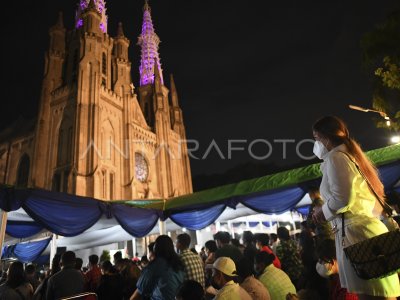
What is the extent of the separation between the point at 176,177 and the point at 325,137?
113 ft

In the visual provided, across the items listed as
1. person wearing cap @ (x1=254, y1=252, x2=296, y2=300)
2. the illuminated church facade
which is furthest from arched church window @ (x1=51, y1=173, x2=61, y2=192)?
person wearing cap @ (x1=254, y1=252, x2=296, y2=300)

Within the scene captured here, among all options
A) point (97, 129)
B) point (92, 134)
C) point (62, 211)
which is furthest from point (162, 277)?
point (97, 129)

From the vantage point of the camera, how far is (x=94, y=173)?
2462 cm

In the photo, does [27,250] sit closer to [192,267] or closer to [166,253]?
[192,267]

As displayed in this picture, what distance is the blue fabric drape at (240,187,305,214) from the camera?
8.99 m

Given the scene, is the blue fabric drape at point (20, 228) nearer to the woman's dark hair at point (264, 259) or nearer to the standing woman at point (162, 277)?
the standing woman at point (162, 277)

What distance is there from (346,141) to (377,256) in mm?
811

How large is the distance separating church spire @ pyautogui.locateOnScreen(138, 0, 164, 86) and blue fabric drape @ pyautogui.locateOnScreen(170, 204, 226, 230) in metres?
35.3

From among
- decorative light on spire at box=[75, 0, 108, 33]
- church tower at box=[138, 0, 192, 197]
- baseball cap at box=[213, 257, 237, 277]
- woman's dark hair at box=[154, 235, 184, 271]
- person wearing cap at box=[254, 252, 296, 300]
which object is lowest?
person wearing cap at box=[254, 252, 296, 300]

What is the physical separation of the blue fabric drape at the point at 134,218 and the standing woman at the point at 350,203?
8.37 metres

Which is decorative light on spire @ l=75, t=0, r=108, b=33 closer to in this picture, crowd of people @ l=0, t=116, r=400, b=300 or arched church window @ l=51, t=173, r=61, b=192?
arched church window @ l=51, t=173, r=61, b=192

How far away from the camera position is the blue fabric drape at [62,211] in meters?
7.54

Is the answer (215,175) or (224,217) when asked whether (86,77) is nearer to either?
(224,217)

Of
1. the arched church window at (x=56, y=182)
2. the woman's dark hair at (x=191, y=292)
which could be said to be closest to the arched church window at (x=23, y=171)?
Answer: the arched church window at (x=56, y=182)
